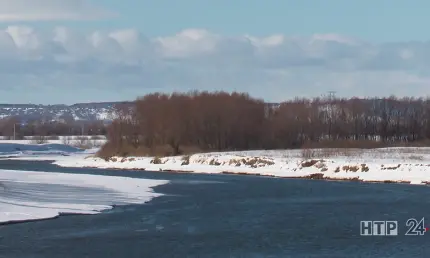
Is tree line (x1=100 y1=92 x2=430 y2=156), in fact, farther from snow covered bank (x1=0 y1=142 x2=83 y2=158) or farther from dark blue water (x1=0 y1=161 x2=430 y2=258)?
dark blue water (x1=0 y1=161 x2=430 y2=258)

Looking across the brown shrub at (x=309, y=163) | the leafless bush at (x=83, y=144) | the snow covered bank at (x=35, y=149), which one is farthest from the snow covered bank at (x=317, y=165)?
the leafless bush at (x=83, y=144)

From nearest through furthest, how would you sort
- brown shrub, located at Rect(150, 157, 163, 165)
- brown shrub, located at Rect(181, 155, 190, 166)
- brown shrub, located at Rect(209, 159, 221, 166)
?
brown shrub, located at Rect(209, 159, 221, 166) → brown shrub, located at Rect(181, 155, 190, 166) → brown shrub, located at Rect(150, 157, 163, 165)

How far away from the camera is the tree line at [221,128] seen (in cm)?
8881

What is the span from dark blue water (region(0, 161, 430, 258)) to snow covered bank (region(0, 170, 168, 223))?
1301 millimetres

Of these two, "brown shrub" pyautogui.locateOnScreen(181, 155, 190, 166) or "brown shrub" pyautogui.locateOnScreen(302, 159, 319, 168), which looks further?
"brown shrub" pyautogui.locateOnScreen(181, 155, 190, 166)

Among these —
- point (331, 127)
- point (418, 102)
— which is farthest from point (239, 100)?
point (418, 102)

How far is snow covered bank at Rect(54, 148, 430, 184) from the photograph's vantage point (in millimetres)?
48125

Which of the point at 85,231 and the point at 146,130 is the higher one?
the point at 146,130

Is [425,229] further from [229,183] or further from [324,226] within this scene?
[229,183]

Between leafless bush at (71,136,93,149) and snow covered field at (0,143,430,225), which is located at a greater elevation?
leafless bush at (71,136,93,149)

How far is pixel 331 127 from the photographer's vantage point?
373 ft

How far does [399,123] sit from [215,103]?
3524 centimetres

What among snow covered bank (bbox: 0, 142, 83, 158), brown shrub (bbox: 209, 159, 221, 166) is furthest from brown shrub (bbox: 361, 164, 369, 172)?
snow covered bank (bbox: 0, 142, 83, 158)

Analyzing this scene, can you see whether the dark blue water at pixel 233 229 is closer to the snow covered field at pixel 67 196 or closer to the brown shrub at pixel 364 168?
the snow covered field at pixel 67 196
